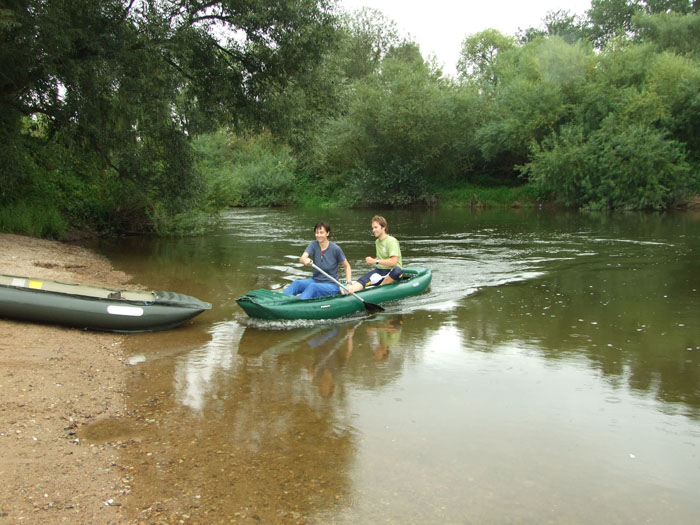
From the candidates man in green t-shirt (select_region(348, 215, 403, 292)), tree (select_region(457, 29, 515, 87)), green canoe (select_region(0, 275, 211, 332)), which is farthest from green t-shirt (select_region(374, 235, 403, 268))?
tree (select_region(457, 29, 515, 87))

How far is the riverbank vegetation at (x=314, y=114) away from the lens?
438 inches

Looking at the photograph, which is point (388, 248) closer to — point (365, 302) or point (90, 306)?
point (365, 302)

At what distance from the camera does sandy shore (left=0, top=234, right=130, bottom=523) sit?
314cm

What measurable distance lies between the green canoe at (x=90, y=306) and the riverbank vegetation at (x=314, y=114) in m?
4.75

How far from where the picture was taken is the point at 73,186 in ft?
51.1

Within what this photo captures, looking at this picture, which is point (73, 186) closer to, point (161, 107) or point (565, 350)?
point (161, 107)

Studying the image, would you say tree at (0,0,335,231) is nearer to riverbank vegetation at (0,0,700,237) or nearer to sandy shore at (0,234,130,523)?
riverbank vegetation at (0,0,700,237)

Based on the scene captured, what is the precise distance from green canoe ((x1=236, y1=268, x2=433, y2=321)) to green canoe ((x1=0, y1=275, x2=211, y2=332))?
2.00ft

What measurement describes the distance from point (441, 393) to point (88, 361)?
10.4ft

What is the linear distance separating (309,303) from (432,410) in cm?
304

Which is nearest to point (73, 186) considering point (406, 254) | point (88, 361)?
point (406, 254)

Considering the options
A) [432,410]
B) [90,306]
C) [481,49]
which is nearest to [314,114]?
[90,306]

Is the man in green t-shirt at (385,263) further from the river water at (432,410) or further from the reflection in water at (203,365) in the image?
the reflection in water at (203,365)

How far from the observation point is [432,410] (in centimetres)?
474
